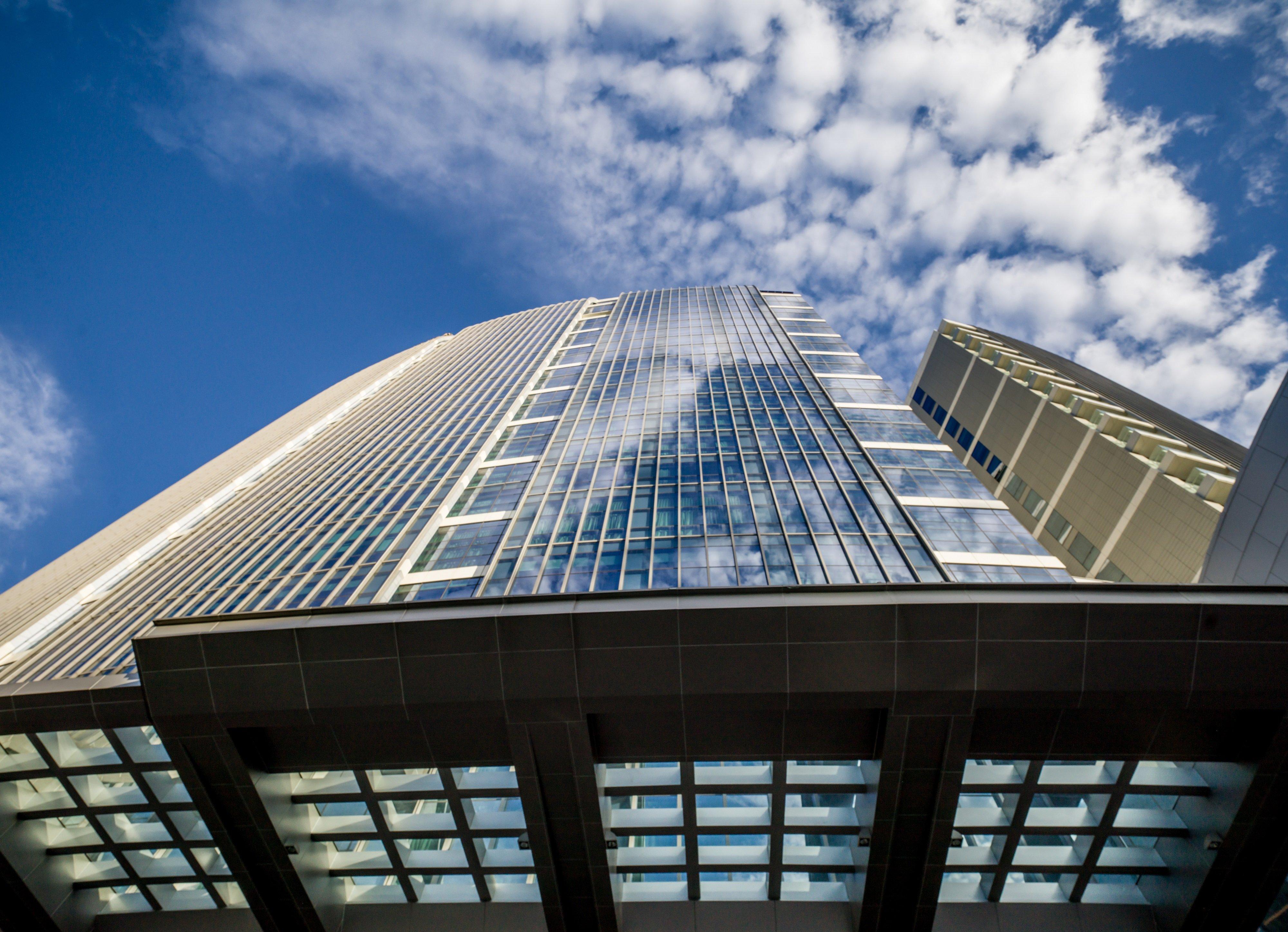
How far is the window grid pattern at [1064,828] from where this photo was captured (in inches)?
570

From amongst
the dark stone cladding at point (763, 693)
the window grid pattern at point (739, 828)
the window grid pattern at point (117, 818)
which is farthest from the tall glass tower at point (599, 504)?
the window grid pattern at point (117, 818)

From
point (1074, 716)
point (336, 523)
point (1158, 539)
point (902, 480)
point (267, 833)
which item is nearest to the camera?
point (1074, 716)

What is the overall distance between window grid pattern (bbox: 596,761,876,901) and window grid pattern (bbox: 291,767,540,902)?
319 centimetres

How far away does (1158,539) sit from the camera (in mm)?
31906

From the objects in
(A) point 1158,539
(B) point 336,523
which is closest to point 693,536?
(B) point 336,523

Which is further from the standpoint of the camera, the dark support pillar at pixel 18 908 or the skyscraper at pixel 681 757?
the dark support pillar at pixel 18 908

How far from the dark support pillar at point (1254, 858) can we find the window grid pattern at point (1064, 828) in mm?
999

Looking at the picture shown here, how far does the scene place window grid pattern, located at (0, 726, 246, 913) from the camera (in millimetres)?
15633

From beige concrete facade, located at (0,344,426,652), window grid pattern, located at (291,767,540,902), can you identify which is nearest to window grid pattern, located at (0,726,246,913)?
window grid pattern, located at (291,767,540,902)

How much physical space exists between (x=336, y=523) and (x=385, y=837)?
2539cm

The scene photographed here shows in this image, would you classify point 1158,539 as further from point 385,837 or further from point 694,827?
point 385,837

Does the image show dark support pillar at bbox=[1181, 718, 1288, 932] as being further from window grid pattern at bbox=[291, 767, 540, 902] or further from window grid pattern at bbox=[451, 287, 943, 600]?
window grid pattern at bbox=[291, 767, 540, 902]

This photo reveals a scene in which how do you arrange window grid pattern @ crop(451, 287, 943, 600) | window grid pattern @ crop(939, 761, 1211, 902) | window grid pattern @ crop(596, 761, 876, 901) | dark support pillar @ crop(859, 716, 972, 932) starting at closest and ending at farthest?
dark support pillar @ crop(859, 716, 972, 932), window grid pattern @ crop(939, 761, 1211, 902), window grid pattern @ crop(596, 761, 876, 901), window grid pattern @ crop(451, 287, 943, 600)

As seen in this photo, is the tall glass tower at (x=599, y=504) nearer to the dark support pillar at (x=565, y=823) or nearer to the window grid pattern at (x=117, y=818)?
the window grid pattern at (x=117, y=818)
